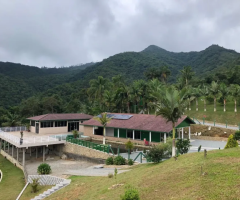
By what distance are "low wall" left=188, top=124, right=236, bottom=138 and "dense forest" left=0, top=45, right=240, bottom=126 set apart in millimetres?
6283

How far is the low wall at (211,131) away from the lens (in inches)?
Result: 1233

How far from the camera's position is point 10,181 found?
21844mm

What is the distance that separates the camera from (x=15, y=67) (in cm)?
10906

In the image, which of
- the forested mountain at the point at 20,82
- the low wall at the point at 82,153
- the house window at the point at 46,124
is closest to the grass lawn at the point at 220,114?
the low wall at the point at 82,153

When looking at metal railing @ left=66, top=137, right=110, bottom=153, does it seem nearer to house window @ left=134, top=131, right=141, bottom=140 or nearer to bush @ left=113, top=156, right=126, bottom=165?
bush @ left=113, top=156, right=126, bottom=165

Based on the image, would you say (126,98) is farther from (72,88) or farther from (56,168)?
(72,88)

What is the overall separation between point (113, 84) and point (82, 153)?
29133mm

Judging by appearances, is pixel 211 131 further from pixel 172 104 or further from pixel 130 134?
pixel 172 104

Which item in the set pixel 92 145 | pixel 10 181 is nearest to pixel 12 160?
pixel 10 181

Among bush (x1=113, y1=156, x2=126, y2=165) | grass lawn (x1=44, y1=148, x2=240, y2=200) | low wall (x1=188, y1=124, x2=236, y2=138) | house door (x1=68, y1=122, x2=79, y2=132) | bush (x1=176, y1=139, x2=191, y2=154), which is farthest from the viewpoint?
house door (x1=68, y1=122, x2=79, y2=132)

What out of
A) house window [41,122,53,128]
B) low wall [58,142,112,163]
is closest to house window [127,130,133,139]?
low wall [58,142,112,163]

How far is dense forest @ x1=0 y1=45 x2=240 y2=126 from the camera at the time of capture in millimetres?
45594

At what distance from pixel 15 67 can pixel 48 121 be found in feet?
277

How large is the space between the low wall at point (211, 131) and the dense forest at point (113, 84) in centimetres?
628
